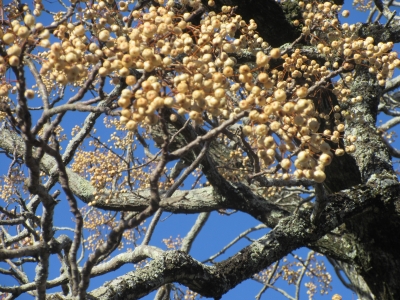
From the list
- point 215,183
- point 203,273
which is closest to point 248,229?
point 215,183

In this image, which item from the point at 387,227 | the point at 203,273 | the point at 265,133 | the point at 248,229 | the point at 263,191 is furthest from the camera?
the point at 248,229

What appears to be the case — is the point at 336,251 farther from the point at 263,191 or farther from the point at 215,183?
the point at 263,191

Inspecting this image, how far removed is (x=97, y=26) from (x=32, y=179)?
790 millimetres

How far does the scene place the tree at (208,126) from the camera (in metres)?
1.59

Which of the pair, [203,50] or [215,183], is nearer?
[203,50]

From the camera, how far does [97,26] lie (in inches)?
78.9

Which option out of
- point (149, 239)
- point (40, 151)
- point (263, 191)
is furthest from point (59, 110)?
point (263, 191)

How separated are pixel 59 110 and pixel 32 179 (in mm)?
345

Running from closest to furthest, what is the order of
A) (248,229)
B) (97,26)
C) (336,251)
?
(97,26) < (336,251) < (248,229)

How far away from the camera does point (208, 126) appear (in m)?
3.81

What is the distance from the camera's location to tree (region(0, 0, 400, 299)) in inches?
62.7

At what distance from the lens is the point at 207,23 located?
206cm

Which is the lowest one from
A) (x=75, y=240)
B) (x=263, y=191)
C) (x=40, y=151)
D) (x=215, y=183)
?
(x=75, y=240)

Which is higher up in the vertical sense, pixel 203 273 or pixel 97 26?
pixel 97 26
